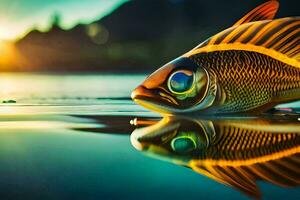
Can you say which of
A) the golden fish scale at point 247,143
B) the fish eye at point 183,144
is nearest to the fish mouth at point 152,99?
the golden fish scale at point 247,143

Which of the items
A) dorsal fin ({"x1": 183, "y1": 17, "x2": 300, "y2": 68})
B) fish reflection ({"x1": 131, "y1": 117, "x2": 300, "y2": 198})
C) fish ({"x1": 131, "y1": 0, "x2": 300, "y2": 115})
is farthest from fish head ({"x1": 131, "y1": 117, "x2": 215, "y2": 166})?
dorsal fin ({"x1": 183, "y1": 17, "x2": 300, "y2": 68})

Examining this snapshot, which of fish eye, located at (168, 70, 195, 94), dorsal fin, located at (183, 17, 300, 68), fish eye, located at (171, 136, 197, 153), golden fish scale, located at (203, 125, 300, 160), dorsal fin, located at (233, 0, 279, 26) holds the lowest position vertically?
golden fish scale, located at (203, 125, 300, 160)

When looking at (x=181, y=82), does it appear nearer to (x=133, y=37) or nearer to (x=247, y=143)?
(x=247, y=143)

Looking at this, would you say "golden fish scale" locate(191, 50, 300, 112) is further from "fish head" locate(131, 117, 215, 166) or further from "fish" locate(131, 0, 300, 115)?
"fish head" locate(131, 117, 215, 166)

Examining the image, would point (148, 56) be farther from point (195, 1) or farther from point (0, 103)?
point (0, 103)

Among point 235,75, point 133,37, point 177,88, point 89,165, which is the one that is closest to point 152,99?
point 177,88

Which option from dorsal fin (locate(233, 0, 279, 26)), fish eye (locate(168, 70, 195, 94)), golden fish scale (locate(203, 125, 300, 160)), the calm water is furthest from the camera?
dorsal fin (locate(233, 0, 279, 26))

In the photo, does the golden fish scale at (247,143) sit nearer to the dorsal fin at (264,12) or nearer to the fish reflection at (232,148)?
the fish reflection at (232,148)
